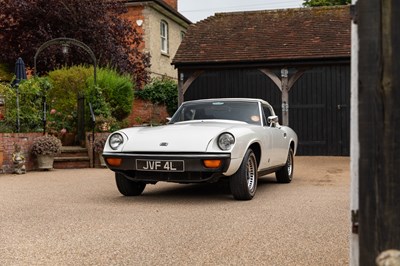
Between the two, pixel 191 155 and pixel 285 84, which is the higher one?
pixel 285 84

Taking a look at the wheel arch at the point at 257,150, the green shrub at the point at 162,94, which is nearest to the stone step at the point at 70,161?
the wheel arch at the point at 257,150

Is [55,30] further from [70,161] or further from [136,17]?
[70,161]

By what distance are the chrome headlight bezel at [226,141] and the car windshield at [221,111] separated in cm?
139

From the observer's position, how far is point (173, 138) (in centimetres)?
623

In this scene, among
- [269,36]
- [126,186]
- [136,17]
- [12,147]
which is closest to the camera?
[126,186]

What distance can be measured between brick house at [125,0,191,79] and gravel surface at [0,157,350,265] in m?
15.3

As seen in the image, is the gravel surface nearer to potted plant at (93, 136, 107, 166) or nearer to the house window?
potted plant at (93, 136, 107, 166)

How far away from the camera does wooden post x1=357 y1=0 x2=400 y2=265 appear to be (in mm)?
1805

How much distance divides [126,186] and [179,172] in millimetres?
1019

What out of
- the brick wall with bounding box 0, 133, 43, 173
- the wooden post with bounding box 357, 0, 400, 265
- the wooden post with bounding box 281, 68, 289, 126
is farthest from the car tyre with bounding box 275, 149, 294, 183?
the wooden post with bounding box 281, 68, 289, 126

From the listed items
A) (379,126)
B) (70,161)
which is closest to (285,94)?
(70,161)

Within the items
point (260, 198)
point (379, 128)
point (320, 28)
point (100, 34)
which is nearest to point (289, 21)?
point (320, 28)

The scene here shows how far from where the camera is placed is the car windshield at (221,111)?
7496mm

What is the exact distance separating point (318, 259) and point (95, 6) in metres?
15.5
